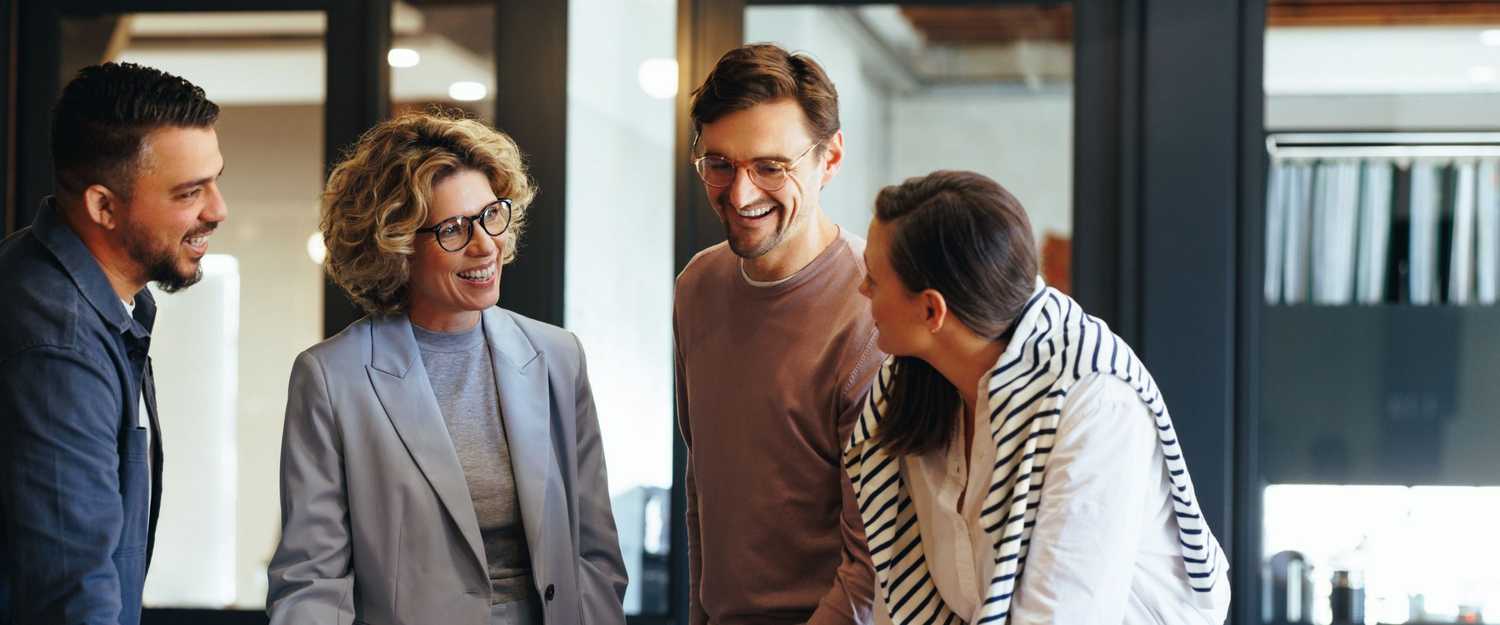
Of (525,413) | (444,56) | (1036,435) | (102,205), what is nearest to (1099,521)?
(1036,435)

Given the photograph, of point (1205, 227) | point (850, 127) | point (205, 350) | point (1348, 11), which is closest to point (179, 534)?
point (205, 350)

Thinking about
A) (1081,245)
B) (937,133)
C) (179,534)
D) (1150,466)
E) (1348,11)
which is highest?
(1348,11)

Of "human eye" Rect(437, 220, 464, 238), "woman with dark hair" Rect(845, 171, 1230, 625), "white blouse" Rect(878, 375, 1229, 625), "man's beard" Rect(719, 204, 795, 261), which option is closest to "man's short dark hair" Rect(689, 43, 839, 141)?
"man's beard" Rect(719, 204, 795, 261)

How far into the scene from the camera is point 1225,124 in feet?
10.4

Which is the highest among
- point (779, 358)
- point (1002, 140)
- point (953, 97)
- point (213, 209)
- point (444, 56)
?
point (444, 56)

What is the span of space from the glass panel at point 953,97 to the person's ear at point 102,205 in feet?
5.88

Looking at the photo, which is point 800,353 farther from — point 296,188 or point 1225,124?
point 296,188

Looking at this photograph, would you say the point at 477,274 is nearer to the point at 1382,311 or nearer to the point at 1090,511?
the point at 1090,511

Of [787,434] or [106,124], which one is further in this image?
[787,434]

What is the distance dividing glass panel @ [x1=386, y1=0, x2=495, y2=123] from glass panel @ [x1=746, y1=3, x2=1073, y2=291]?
66cm

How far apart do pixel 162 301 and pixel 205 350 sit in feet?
0.61

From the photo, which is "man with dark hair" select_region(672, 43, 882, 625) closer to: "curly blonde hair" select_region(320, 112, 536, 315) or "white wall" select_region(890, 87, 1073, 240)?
"curly blonde hair" select_region(320, 112, 536, 315)

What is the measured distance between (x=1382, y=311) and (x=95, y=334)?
2.79 metres

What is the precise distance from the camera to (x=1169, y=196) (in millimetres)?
3184
